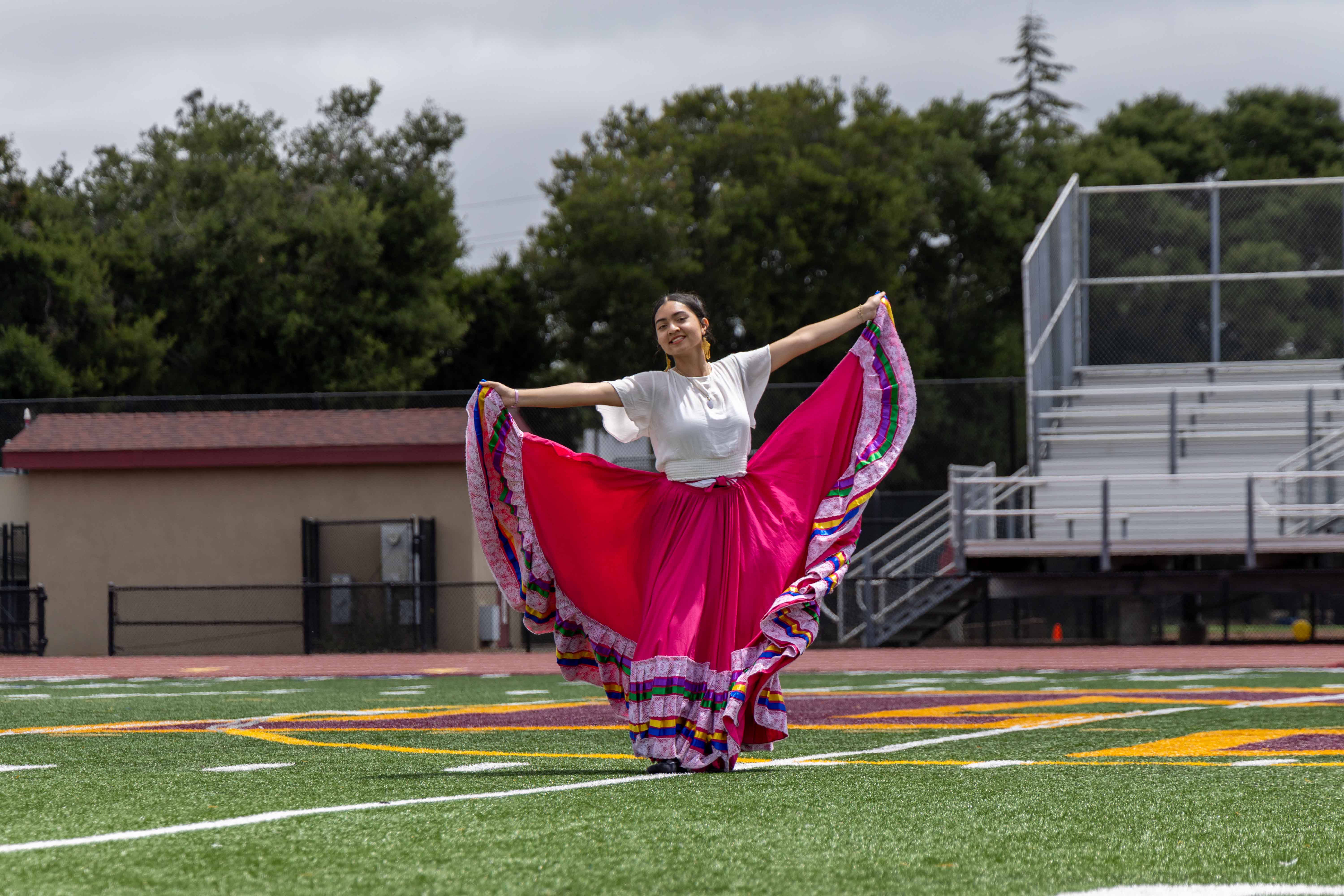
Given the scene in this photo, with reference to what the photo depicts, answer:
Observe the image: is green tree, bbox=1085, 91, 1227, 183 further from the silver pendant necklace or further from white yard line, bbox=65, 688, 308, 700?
the silver pendant necklace

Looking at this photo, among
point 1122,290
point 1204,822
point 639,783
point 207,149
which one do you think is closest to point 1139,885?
point 1204,822

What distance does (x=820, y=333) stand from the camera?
5.81 m

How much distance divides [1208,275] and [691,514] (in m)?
19.5

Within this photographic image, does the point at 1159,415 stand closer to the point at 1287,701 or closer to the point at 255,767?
the point at 1287,701

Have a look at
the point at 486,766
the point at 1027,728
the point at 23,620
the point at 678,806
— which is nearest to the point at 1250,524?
the point at 1027,728

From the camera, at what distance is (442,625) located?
20922 millimetres

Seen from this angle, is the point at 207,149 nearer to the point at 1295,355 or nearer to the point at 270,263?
the point at 270,263

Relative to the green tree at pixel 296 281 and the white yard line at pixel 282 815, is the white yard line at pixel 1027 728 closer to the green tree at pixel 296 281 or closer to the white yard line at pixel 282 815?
the white yard line at pixel 282 815

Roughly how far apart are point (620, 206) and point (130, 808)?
3313cm

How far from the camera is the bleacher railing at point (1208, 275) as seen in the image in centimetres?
2333

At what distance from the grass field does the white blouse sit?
3.40ft

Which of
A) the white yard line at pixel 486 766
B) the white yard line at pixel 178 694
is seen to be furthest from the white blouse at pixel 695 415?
the white yard line at pixel 178 694

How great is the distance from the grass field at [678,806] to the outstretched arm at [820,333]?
1.43 metres

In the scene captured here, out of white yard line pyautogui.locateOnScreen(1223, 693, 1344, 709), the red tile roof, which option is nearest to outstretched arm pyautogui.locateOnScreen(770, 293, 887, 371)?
white yard line pyautogui.locateOnScreen(1223, 693, 1344, 709)
